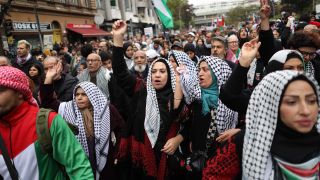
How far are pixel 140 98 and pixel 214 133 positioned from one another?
918 mm

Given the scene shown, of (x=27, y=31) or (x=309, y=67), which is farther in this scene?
(x=27, y=31)

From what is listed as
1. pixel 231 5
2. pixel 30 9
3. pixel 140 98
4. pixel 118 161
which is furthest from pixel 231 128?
pixel 231 5

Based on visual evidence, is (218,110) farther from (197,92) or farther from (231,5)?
(231,5)

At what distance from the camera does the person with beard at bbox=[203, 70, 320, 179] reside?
A: 1734mm

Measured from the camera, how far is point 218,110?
2926 millimetres

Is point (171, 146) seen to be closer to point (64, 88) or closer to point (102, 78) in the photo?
point (64, 88)

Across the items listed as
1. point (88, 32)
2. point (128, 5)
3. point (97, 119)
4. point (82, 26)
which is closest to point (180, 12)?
point (128, 5)

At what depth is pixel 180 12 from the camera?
217ft

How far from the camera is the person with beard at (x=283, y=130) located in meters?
1.73

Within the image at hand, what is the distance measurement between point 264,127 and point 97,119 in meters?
2.00

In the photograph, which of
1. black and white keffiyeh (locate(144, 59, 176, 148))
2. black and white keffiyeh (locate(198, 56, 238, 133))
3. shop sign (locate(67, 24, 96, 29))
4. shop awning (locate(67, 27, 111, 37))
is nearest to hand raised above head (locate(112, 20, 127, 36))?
black and white keffiyeh (locate(144, 59, 176, 148))

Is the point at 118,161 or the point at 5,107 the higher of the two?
the point at 5,107

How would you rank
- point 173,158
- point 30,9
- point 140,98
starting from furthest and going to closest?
point 30,9
point 140,98
point 173,158

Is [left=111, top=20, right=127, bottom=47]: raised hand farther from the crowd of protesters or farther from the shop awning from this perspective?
the shop awning
